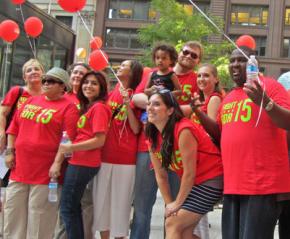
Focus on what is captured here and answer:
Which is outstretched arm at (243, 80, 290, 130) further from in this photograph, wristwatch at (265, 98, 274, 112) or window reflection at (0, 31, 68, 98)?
window reflection at (0, 31, 68, 98)

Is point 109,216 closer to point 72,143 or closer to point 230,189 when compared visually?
point 72,143

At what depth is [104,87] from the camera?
4.79m

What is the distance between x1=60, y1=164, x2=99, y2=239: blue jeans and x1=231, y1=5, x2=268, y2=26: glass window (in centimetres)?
4023

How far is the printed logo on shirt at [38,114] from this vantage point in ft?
14.8

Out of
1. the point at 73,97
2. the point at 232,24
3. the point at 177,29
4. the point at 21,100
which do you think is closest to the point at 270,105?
the point at 73,97

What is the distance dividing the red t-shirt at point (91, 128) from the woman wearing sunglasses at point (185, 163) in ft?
3.06

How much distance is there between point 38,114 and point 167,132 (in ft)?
5.02

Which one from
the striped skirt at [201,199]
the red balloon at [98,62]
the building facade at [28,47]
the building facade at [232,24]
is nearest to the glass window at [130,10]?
the building facade at [232,24]

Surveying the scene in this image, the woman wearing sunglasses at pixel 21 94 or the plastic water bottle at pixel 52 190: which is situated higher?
the woman wearing sunglasses at pixel 21 94

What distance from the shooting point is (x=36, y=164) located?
4.48 meters

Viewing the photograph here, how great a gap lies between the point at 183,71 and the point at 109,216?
64.3 inches

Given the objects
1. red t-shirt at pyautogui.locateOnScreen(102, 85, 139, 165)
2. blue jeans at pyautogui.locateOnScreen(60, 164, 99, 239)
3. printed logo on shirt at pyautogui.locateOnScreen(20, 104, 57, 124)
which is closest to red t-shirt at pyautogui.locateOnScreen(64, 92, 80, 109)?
printed logo on shirt at pyautogui.locateOnScreen(20, 104, 57, 124)

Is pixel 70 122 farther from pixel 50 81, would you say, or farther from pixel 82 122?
pixel 50 81

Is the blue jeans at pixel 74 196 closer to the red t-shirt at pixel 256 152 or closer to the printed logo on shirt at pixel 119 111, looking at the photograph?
the printed logo on shirt at pixel 119 111
